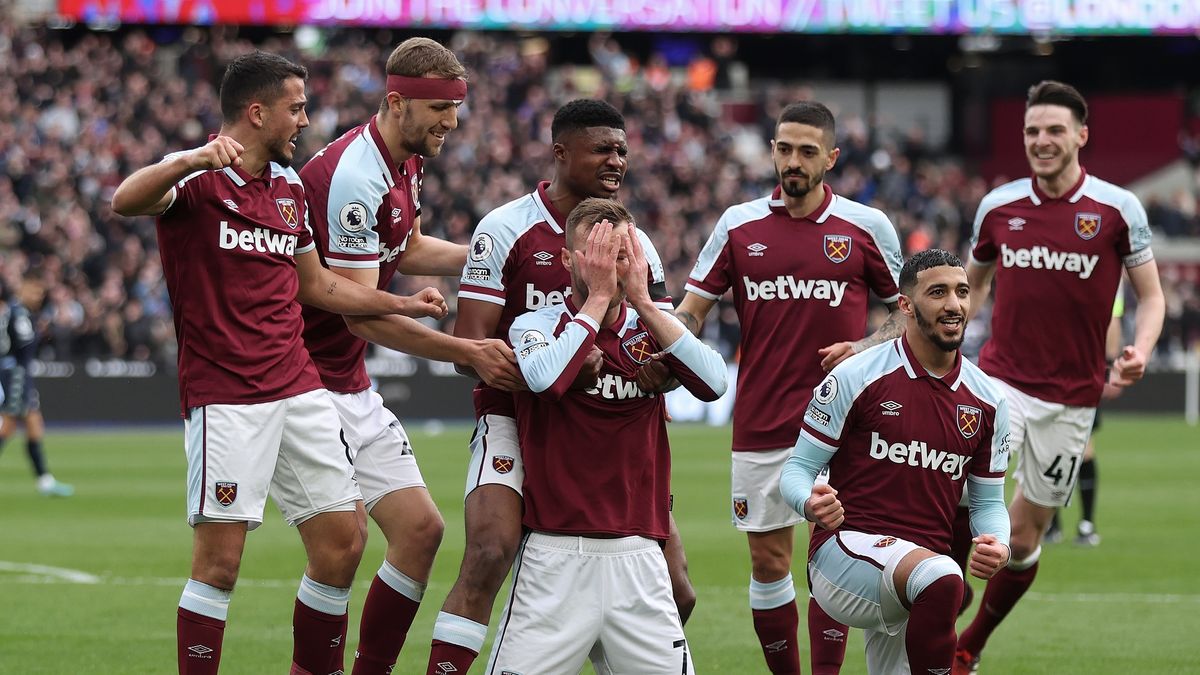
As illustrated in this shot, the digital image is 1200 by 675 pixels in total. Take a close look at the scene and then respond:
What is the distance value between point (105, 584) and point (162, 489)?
6548 mm

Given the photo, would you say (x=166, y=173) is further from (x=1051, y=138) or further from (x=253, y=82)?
(x=1051, y=138)

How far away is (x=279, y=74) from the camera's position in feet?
20.3

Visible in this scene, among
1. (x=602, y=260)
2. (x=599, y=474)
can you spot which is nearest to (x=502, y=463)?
(x=599, y=474)

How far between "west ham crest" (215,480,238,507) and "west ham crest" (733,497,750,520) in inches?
93.8

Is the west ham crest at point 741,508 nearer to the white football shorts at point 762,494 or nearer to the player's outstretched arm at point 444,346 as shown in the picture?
the white football shorts at point 762,494

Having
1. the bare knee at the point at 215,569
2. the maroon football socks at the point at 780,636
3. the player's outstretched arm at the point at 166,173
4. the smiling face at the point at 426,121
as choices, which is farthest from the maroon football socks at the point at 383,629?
the player's outstretched arm at the point at 166,173

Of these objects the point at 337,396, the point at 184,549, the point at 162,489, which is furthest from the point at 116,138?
the point at 337,396

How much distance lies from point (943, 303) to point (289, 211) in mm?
2539

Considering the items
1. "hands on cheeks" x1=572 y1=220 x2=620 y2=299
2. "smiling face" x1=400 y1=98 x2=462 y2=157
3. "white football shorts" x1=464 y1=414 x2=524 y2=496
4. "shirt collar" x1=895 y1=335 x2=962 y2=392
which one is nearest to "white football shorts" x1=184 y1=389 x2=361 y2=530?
"white football shorts" x1=464 y1=414 x2=524 y2=496

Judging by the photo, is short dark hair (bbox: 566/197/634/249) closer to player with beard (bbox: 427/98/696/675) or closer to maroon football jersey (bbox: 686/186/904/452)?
player with beard (bbox: 427/98/696/675)

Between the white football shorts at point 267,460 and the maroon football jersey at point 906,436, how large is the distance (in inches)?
72.7

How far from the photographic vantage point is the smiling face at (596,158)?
6137 millimetres

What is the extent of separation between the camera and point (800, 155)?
288 inches

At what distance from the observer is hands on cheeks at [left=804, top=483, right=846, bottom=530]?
18.8ft
